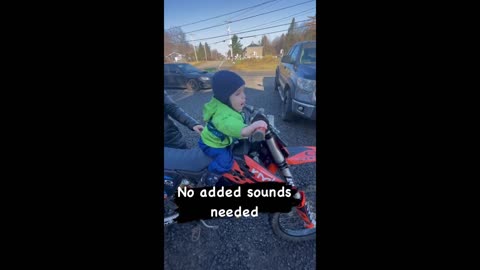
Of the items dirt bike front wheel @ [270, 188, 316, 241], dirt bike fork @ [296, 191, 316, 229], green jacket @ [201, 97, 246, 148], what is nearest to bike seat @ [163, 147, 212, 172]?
green jacket @ [201, 97, 246, 148]

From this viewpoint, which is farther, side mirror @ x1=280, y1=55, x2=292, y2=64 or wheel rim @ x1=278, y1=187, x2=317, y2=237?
wheel rim @ x1=278, y1=187, x2=317, y2=237

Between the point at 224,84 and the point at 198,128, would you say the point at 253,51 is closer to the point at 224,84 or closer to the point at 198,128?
the point at 224,84

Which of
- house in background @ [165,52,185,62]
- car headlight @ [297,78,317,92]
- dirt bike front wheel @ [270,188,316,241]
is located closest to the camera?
house in background @ [165,52,185,62]

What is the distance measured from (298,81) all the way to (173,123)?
34.6 inches

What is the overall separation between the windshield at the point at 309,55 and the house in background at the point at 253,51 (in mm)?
262

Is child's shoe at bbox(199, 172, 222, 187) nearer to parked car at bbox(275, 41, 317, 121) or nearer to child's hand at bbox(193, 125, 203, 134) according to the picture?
child's hand at bbox(193, 125, 203, 134)

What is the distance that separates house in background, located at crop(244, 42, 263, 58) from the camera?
140 cm

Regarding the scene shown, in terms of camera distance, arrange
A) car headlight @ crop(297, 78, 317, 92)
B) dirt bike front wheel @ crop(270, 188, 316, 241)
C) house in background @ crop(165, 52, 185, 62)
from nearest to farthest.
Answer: house in background @ crop(165, 52, 185, 62), car headlight @ crop(297, 78, 317, 92), dirt bike front wheel @ crop(270, 188, 316, 241)

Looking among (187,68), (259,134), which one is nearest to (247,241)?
(259,134)

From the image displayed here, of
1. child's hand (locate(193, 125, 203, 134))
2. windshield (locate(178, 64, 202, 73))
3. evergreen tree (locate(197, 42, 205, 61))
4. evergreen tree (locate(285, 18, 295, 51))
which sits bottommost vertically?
child's hand (locate(193, 125, 203, 134))

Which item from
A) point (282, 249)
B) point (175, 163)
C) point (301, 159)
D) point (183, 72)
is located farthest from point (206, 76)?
point (282, 249)

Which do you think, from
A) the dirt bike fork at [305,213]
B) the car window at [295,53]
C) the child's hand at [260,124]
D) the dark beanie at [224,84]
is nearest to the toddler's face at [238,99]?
the dark beanie at [224,84]

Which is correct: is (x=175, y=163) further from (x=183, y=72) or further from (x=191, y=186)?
(x=183, y=72)

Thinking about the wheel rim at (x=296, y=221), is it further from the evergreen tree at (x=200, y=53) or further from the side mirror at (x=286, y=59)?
the evergreen tree at (x=200, y=53)
